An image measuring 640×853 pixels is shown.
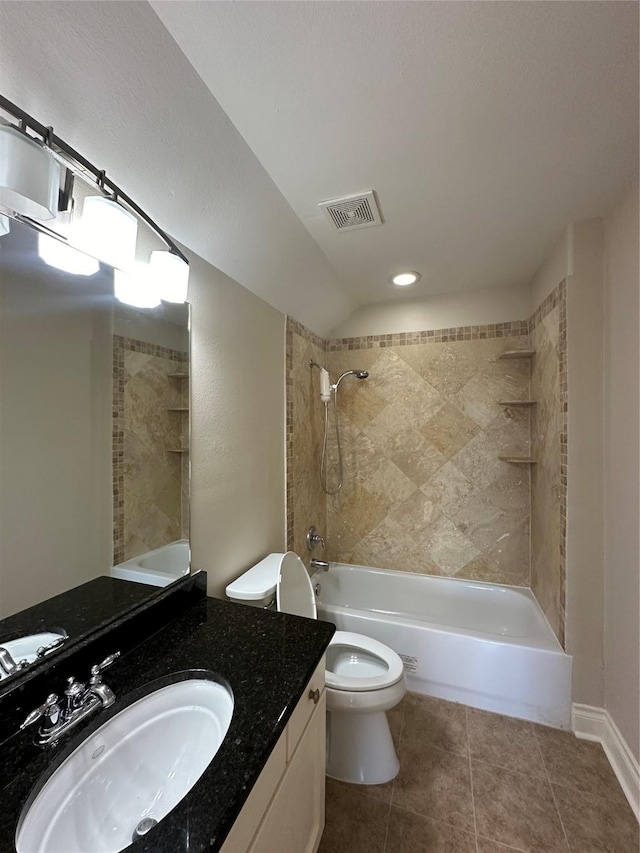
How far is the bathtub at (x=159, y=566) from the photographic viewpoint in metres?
1.07

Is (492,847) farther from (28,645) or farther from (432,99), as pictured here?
(432,99)

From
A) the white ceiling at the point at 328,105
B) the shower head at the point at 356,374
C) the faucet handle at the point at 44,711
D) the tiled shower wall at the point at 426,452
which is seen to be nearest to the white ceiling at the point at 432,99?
the white ceiling at the point at 328,105

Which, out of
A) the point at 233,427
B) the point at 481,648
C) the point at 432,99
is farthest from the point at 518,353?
the point at 233,427

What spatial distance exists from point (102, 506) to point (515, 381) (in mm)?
2530

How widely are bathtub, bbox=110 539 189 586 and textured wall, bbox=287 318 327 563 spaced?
90cm

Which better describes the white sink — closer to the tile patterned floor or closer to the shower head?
the tile patterned floor

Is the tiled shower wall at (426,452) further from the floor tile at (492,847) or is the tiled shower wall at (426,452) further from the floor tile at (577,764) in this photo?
the floor tile at (492,847)

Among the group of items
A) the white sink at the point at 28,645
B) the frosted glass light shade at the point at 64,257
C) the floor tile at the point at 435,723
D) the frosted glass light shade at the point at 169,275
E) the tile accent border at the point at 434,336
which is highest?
the tile accent border at the point at 434,336

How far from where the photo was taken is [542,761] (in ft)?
4.90

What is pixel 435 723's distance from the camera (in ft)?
5.59

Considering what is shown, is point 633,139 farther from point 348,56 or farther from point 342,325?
point 342,325

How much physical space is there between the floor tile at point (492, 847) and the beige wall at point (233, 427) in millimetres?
1316

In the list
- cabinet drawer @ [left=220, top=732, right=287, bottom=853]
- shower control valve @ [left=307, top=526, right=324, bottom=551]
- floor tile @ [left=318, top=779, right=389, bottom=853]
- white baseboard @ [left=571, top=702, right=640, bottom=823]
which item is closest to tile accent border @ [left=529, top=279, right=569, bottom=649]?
white baseboard @ [left=571, top=702, right=640, bottom=823]

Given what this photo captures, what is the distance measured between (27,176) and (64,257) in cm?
22
